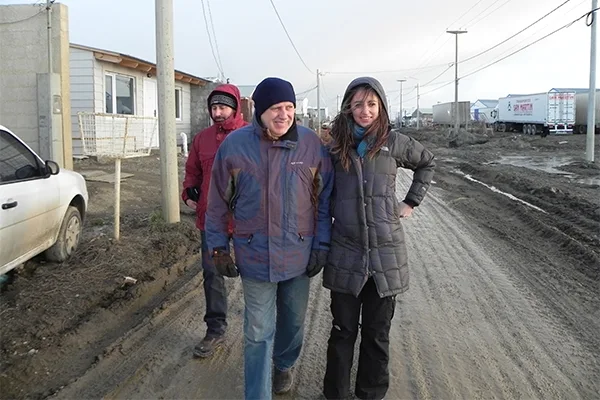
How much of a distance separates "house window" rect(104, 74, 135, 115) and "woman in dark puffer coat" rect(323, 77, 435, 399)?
45.0 ft

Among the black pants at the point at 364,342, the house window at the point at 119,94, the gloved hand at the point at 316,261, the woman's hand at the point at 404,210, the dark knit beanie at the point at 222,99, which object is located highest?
the house window at the point at 119,94

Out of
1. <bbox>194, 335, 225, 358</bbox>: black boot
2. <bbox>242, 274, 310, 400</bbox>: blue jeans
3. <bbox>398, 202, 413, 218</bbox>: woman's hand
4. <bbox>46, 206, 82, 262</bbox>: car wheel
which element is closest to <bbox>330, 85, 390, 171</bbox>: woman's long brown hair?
<bbox>398, 202, 413, 218</bbox>: woman's hand

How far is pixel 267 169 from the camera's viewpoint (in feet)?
10.0

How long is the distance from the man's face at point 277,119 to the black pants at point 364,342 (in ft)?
3.46

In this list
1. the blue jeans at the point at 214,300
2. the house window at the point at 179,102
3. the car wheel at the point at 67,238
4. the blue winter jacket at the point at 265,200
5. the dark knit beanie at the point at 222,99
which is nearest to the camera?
the blue winter jacket at the point at 265,200

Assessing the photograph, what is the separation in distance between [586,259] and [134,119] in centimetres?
596

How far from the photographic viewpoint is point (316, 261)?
318cm

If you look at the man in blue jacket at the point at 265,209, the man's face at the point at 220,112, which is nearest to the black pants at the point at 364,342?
the man in blue jacket at the point at 265,209

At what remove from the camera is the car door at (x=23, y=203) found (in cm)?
466

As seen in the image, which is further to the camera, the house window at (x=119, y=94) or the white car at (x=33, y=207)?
the house window at (x=119, y=94)

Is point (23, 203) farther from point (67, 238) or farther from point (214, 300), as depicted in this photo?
point (214, 300)

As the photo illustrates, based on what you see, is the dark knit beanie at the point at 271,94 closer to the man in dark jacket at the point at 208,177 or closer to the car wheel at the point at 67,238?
the man in dark jacket at the point at 208,177

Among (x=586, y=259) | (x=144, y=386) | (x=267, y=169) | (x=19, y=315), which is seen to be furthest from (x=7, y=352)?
(x=586, y=259)

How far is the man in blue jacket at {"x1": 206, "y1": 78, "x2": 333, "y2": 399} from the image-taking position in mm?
3055
